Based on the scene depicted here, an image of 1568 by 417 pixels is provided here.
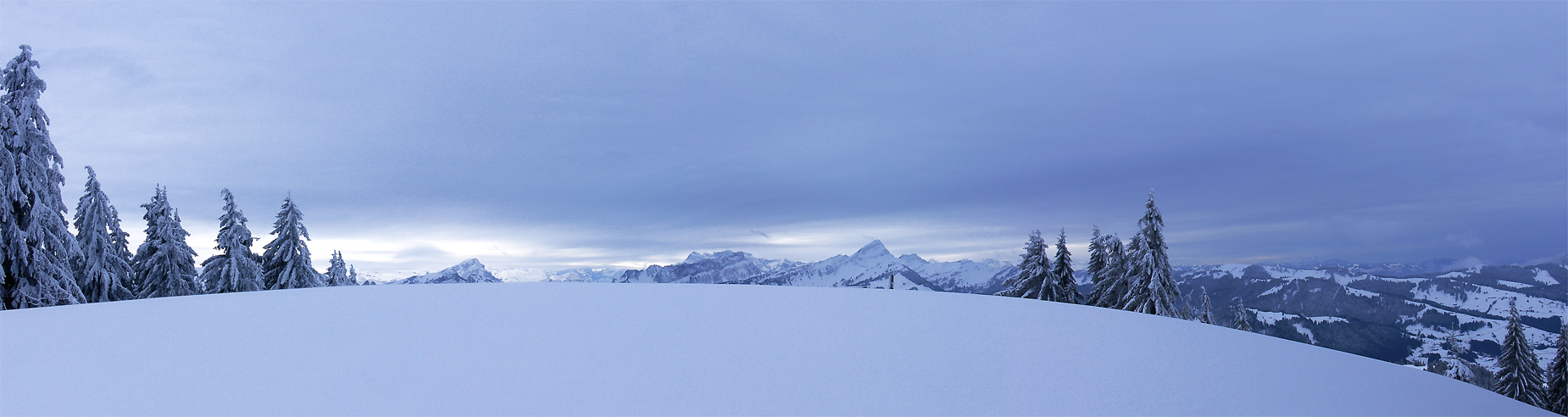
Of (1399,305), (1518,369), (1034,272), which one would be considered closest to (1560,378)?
(1518,369)

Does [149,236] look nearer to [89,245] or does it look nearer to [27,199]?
[89,245]

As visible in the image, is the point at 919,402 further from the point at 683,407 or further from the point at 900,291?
the point at 900,291

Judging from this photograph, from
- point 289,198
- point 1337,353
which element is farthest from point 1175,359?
point 289,198

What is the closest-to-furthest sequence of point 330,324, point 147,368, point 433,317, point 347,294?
point 147,368
point 330,324
point 433,317
point 347,294

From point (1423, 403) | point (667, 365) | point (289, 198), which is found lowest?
point (1423, 403)

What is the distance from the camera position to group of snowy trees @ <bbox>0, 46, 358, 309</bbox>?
18.3 metres

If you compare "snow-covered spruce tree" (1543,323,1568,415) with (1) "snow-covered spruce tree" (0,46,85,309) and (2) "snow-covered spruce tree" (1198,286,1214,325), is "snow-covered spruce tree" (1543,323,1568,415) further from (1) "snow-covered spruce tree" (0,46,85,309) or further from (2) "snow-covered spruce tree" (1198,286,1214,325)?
(1) "snow-covered spruce tree" (0,46,85,309)

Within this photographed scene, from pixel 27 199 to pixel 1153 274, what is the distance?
32.2 metres

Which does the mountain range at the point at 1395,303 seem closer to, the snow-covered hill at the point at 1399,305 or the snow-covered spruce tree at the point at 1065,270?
the snow-covered hill at the point at 1399,305

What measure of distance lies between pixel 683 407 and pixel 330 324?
4.71 metres

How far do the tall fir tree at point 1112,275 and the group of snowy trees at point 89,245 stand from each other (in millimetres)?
30755

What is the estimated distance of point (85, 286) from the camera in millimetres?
22469

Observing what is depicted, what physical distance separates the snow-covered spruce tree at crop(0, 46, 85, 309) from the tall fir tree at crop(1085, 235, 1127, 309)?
31.7m

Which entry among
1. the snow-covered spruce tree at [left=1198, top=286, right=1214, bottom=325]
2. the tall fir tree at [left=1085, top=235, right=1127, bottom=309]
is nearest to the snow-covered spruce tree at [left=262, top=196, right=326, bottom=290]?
the tall fir tree at [left=1085, top=235, right=1127, bottom=309]
